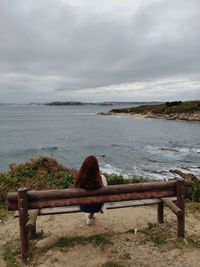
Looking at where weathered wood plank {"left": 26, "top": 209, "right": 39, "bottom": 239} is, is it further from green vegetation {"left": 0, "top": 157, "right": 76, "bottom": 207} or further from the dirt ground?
green vegetation {"left": 0, "top": 157, "right": 76, "bottom": 207}

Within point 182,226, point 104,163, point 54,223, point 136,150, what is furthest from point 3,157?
point 182,226

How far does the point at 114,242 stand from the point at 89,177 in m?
1.50

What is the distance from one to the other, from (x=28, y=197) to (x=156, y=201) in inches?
106

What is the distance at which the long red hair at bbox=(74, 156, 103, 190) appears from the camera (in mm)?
5418

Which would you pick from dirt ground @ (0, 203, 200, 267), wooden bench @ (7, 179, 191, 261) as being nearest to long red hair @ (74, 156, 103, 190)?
wooden bench @ (7, 179, 191, 261)

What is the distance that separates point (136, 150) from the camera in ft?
108

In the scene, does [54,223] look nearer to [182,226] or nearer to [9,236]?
[9,236]

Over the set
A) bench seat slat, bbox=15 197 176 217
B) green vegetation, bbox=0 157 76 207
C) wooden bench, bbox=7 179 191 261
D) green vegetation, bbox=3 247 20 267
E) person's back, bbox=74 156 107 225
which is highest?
person's back, bbox=74 156 107 225

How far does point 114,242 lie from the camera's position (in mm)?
5902

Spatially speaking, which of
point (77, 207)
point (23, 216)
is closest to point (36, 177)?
point (77, 207)

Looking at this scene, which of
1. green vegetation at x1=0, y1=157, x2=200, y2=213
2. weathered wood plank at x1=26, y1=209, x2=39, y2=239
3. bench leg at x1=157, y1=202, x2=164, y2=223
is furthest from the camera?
green vegetation at x1=0, y1=157, x2=200, y2=213

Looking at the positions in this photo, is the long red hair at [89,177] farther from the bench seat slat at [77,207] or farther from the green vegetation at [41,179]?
the green vegetation at [41,179]

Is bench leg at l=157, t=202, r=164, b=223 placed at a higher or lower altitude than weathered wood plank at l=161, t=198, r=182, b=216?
lower

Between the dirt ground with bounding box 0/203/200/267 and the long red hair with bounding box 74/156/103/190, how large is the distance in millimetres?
1235
